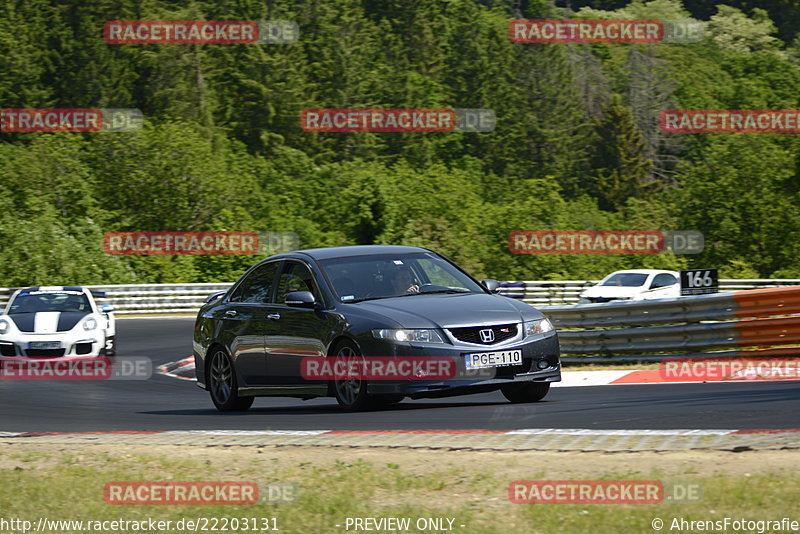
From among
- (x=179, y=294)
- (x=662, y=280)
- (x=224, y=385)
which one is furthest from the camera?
(x=179, y=294)

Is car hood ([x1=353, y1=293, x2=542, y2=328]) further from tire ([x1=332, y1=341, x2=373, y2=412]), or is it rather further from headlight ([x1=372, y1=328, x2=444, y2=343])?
tire ([x1=332, y1=341, x2=373, y2=412])

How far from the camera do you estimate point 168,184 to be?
63.1 meters

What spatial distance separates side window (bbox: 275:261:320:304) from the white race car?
7.75 m

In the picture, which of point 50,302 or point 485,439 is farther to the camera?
point 50,302

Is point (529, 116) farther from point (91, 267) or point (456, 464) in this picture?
point (456, 464)

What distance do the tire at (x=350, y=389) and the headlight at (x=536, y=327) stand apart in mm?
1501

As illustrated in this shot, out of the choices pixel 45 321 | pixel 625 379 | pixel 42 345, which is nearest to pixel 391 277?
pixel 625 379

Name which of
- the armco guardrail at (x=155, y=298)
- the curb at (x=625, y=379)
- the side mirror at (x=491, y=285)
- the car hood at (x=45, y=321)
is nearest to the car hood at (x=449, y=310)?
the side mirror at (x=491, y=285)

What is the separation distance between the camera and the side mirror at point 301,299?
452 inches

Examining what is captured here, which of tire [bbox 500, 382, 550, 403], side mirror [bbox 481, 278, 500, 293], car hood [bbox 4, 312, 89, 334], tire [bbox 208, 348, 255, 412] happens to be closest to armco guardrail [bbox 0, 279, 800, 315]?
car hood [bbox 4, 312, 89, 334]

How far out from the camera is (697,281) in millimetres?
17438

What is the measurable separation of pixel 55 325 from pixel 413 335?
10.1 meters

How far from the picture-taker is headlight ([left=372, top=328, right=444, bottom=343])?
10734 millimetres

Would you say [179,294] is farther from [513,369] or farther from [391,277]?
[513,369]
